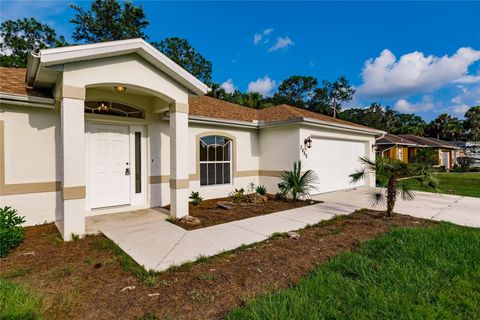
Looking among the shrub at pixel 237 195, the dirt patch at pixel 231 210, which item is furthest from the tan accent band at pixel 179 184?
the shrub at pixel 237 195

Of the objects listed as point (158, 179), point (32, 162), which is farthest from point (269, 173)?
point (32, 162)

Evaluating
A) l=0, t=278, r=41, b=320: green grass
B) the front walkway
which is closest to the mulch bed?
l=0, t=278, r=41, b=320: green grass

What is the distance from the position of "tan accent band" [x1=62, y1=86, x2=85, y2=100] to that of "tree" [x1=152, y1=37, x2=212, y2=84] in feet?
83.5

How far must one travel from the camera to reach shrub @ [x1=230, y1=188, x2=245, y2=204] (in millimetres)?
8392

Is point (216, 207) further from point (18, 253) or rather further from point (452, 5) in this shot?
point (452, 5)

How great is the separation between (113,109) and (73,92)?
76.9 inches

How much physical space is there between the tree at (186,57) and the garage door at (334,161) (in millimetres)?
22128

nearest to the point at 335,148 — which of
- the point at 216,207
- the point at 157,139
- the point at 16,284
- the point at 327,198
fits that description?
the point at 327,198

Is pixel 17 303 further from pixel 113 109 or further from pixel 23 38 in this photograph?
pixel 23 38

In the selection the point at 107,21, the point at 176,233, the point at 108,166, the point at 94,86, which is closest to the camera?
the point at 176,233

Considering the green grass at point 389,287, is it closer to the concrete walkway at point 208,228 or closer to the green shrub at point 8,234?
the concrete walkway at point 208,228

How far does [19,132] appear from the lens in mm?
5422

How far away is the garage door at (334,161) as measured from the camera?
9.76m

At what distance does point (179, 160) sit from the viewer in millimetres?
6223
